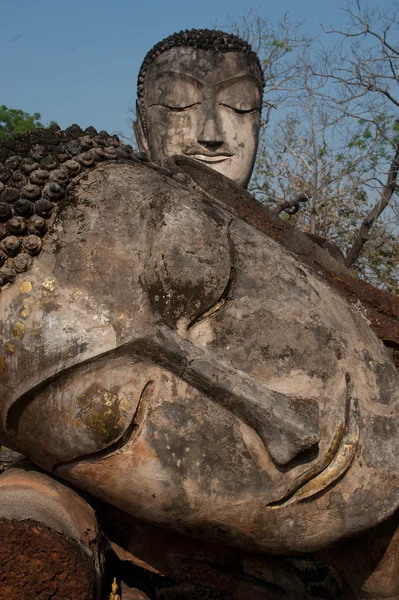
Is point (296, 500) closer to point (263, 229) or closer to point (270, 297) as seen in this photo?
point (270, 297)

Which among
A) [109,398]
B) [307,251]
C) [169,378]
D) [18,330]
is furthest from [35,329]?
[307,251]

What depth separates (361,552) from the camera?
2.58 meters

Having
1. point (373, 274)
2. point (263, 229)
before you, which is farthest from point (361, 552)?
point (373, 274)

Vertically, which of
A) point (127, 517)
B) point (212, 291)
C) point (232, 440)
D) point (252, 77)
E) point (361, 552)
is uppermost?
point (252, 77)

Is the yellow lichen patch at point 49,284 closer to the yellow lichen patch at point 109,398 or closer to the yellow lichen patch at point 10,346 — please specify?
the yellow lichen patch at point 10,346

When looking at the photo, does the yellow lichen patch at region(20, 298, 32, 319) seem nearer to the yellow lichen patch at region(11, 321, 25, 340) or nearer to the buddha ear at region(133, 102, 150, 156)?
the yellow lichen patch at region(11, 321, 25, 340)


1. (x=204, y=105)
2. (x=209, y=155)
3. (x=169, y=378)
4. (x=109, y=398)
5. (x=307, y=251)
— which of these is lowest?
(x=109, y=398)

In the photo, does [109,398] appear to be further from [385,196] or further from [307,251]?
[385,196]

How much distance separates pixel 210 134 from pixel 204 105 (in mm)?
155

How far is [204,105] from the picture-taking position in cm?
363

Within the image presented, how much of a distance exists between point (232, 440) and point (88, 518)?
0.55 meters

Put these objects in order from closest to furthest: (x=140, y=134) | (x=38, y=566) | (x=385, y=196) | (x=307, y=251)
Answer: (x=38, y=566) → (x=307, y=251) → (x=140, y=134) → (x=385, y=196)

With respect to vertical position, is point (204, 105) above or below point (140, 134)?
above

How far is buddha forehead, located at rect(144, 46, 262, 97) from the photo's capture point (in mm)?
3629
